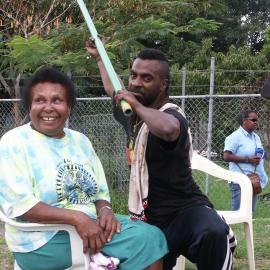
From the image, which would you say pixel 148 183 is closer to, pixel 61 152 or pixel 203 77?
pixel 61 152

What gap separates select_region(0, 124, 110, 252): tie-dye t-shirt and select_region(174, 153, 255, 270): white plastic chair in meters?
1.31

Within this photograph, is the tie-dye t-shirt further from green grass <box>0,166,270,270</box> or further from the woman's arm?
green grass <box>0,166,270,270</box>

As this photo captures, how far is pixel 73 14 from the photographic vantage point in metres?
9.79

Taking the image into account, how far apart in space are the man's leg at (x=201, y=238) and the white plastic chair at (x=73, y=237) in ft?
1.65

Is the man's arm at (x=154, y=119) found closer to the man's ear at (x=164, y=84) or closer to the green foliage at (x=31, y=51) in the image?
the man's ear at (x=164, y=84)

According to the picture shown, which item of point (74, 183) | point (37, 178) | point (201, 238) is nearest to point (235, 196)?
point (201, 238)

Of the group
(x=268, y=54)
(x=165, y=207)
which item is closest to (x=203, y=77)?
(x=268, y=54)

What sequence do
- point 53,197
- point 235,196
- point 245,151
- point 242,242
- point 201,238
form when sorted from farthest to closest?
point 245,151, point 235,196, point 242,242, point 201,238, point 53,197

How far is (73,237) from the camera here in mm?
2818

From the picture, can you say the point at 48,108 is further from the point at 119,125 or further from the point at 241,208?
the point at 119,125

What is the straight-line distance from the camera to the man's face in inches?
120

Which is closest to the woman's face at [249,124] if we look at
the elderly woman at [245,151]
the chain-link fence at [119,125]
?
the elderly woman at [245,151]

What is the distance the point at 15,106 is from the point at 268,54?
10.4 meters

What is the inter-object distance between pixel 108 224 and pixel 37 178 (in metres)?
0.42
